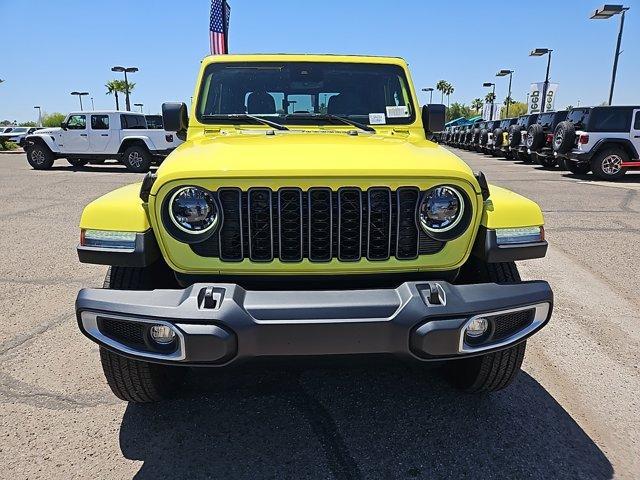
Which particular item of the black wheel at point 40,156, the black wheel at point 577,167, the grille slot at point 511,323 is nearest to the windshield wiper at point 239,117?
the grille slot at point 511,323

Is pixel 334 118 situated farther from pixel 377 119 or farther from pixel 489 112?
pixel 489 112

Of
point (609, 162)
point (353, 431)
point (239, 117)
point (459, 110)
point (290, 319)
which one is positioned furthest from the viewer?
point (459, 110)

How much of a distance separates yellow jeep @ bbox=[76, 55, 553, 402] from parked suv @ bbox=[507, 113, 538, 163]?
1739 centimetres

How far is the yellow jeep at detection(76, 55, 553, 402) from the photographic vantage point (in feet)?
6.31

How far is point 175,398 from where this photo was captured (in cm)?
276

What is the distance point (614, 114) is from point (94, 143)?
14.9 meters

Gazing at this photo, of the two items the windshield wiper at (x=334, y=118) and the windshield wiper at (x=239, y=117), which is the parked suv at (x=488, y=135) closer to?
the windshield wiper at (x=334, y=118)

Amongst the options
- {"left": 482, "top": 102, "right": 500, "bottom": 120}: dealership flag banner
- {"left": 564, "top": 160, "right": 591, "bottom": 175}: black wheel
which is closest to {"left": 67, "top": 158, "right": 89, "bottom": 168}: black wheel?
{"left": 564, "top": 160, "right": 591, "bottom": 175}: black wheel

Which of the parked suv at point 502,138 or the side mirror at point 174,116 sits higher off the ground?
the side mirror at point 174,116

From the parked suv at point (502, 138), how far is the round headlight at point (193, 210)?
2089 centimetres

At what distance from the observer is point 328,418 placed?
2.59m

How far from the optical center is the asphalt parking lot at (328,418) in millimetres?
2256

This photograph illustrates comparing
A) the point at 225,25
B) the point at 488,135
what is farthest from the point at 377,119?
the point at 488,135

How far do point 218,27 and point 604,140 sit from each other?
1010cm
